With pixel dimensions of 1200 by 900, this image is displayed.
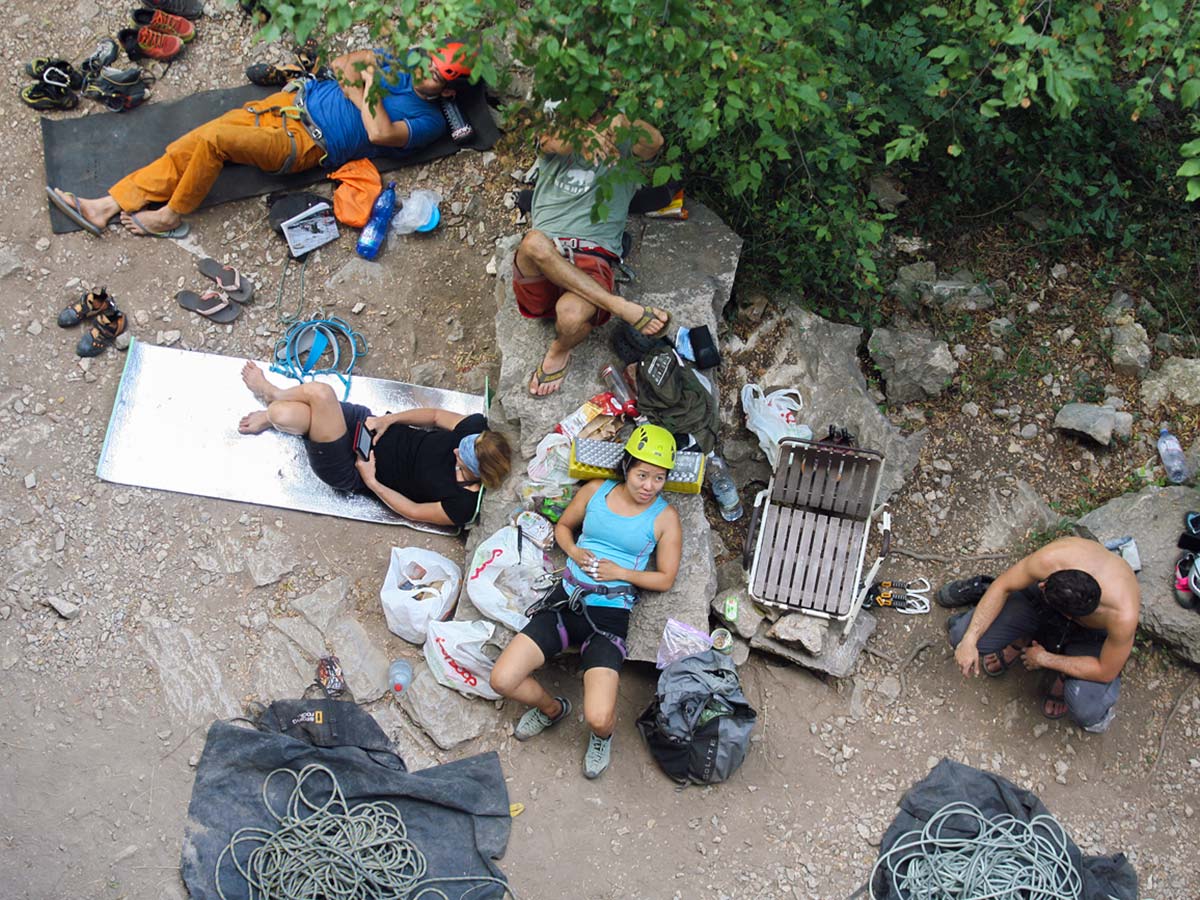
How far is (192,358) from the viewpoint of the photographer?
614 centimetres

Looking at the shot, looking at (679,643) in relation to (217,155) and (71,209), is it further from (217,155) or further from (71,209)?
(71,209)

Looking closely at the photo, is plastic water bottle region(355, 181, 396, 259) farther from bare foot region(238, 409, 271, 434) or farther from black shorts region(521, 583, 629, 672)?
black shorts region(521, 583, 629, 672)

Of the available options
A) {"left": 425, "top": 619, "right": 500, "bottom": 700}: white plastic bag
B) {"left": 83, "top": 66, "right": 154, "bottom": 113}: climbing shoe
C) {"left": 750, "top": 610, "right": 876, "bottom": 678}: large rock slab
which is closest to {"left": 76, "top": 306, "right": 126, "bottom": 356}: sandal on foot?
{"left": 83, "top": 66, "right": 154, "bottom": 113}: climbing shoe

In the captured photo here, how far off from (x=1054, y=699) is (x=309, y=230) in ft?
17.1

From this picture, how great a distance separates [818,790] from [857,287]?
2.96 m

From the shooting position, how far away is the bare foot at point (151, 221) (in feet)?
21.3

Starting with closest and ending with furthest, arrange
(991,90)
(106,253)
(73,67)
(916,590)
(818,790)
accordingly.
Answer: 1. (818,790)
2. (916,590)
3. (991,90)
4. (106,253)
5. (73,67)

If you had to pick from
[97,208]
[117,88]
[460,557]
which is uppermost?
[117,88]

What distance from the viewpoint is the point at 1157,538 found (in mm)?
5367

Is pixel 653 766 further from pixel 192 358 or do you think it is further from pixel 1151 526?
pixel 192 358

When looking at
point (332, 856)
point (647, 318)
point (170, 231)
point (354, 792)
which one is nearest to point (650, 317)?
point (647, 318)

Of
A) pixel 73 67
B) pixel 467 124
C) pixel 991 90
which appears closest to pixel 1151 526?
pixel 991 90

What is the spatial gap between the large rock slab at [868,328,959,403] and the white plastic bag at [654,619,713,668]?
6.55 feet

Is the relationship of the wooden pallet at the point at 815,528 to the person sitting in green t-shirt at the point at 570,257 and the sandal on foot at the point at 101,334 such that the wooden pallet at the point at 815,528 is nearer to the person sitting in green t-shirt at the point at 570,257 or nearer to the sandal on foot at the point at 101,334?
the person sitting in green t-shirt at the point at 570,257
